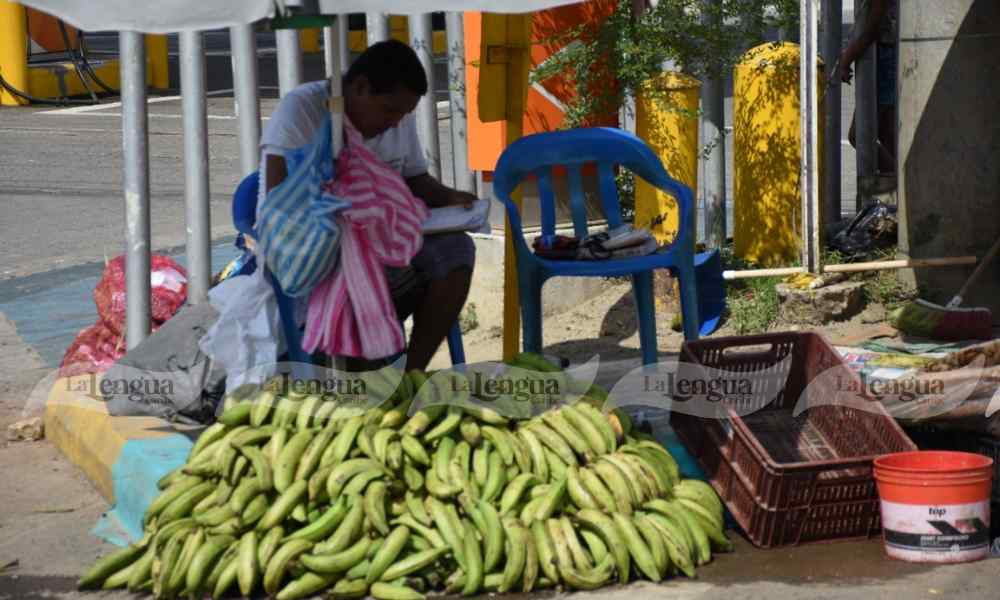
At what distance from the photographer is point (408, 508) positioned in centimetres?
421

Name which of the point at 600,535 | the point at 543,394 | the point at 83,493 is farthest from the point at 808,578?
the point at 83,493

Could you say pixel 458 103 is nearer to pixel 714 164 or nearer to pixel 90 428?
pixel 714 164

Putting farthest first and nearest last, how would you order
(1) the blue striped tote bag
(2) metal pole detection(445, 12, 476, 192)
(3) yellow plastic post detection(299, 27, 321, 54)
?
(3) yellow plastic post detection(299, 27, 321, 54) < (2) metal pole detection(445, 12, 476, 192) < (1) the blue striped tote bag

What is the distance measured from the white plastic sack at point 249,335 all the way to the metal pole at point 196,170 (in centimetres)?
107

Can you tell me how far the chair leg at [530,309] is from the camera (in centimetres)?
546

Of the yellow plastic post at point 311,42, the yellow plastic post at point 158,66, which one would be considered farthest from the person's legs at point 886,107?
the yellow plastic post at point 311,42

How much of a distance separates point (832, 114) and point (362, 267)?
4.28 meters

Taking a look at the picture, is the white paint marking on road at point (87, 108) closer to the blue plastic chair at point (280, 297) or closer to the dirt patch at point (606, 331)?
the dirt patch at point (606, 331)

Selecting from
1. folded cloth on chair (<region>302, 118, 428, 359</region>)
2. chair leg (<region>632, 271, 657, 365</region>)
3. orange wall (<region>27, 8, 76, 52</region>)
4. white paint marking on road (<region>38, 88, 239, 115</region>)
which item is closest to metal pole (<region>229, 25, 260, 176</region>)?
folded cloth on chair (<region>302, 118, 428, 359</region>)

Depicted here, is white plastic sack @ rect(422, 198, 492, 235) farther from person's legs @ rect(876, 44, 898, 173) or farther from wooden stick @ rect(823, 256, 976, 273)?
person's legs @ rect(876, 44, 898, 173)

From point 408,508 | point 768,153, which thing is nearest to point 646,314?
point 408,508

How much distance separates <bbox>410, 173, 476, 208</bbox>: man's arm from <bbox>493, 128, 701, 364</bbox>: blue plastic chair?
236 mm

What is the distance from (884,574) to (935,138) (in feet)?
10.5

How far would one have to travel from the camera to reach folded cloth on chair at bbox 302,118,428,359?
456cm
